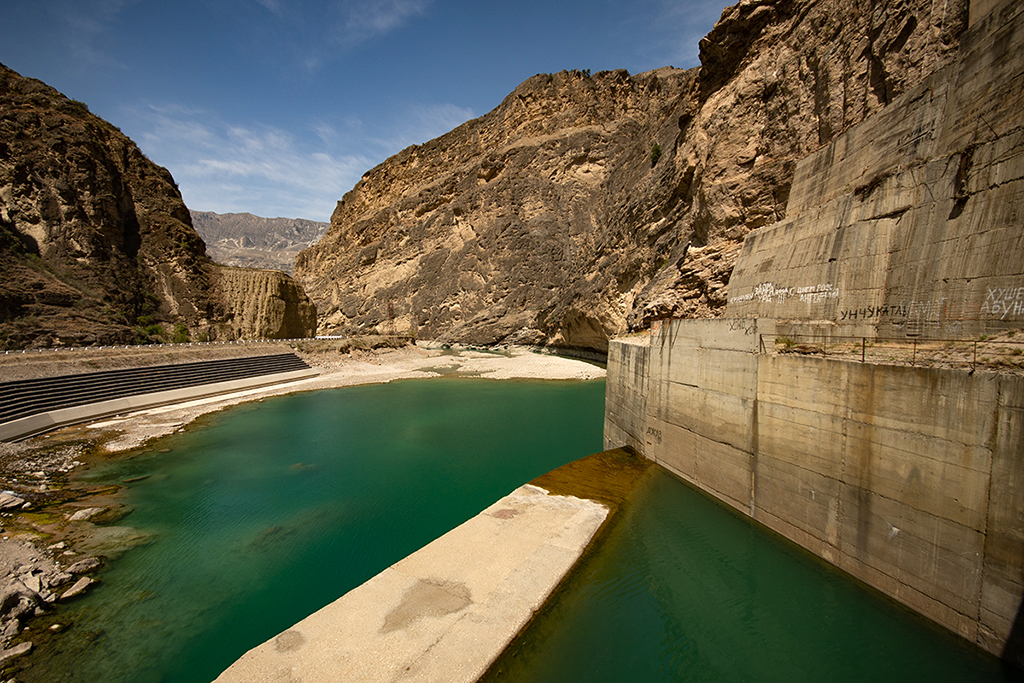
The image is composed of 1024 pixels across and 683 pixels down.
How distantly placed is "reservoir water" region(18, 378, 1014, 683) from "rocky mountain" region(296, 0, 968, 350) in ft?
28.9

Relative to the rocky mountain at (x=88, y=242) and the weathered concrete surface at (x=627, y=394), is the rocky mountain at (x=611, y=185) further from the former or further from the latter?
the rocky mountain at (x=88, y=242)

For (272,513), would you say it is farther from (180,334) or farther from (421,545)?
(180,334)

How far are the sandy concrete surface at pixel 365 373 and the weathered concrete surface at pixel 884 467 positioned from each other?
59.5ft

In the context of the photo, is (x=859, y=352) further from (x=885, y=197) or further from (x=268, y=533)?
(x=268, y=533)

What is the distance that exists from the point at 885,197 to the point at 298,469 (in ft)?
50.8

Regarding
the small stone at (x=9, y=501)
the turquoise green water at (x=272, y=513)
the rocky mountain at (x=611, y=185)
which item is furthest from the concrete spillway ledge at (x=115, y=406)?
the rocky mountain at (x=611, y=185)

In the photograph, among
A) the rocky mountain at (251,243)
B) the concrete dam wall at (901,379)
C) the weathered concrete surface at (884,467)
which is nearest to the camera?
the weathered concrete surface at (884,467)

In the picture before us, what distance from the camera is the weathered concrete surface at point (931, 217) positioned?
208 inches

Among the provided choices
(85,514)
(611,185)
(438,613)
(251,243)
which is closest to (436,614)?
(438,613)

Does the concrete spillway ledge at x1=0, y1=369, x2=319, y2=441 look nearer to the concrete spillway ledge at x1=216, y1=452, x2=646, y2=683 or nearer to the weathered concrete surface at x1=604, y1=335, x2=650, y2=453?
the concrete spillway ledge at x1=216, y1=452, x2=646, y2=683

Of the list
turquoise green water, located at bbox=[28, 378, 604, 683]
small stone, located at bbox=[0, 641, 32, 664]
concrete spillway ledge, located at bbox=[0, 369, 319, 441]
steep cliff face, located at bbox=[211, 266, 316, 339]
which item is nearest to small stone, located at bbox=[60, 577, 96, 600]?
turquoise green water, located at bbox=[28, 378, 604, 683]

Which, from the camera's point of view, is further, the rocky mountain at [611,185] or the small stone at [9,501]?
the rocky mountain at [611,185]

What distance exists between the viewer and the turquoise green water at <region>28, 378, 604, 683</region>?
5219mm

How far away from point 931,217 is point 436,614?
928 centimetres
